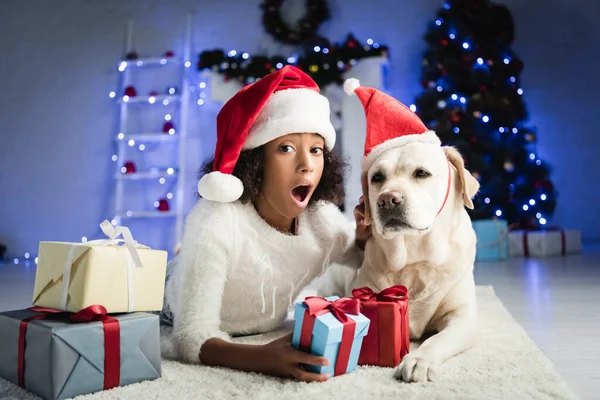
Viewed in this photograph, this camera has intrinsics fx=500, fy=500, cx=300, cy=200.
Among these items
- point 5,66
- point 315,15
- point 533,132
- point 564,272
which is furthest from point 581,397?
point 5,66

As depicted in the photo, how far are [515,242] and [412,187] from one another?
3.51m

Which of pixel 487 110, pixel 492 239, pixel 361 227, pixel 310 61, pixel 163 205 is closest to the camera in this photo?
pixel 361 227

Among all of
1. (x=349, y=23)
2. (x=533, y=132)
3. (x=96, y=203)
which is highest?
(x=349, y=23)

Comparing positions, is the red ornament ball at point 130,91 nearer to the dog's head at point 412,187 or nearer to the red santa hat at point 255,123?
the red santa hat at point 255,123

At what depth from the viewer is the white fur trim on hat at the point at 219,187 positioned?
1.42m

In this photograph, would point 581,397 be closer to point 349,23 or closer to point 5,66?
point 349,23

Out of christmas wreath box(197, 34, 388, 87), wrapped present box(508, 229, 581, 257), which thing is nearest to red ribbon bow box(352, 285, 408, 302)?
wrapped present box(508, 229, 581, 257)

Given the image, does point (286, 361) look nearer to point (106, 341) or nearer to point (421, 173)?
point (106, 341)

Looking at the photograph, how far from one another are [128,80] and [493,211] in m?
4.16

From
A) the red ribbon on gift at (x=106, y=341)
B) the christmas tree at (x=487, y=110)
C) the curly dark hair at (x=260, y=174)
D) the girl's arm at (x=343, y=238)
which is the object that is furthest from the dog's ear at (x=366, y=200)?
the christmas tree at (x=487, y=110)

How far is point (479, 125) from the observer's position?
4629mm

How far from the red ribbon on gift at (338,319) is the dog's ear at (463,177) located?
588 mm

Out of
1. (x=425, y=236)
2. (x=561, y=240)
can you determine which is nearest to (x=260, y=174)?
(x=425, y=236)

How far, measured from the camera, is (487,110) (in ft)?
15.2
